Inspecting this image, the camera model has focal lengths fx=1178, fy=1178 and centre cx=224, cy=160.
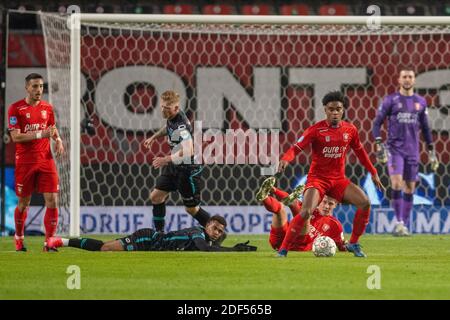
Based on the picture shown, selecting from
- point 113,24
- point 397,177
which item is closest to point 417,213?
point 397,177

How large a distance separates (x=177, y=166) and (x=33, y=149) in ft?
4.71

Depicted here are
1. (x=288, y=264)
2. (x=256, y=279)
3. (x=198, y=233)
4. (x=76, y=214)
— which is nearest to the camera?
(x=256, y=279)

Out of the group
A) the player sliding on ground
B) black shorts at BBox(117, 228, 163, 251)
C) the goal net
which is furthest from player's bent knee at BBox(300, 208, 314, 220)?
the goal net

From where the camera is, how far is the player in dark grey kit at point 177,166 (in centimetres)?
1094

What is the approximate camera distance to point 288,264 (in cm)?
897

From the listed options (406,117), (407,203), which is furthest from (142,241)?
(406,117)

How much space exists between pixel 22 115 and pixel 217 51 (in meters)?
4.68

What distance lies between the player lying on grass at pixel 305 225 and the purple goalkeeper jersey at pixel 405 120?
112 inches

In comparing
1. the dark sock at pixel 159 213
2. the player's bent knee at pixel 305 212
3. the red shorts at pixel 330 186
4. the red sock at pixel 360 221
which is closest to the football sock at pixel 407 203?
the dark sock at pixel 159 213

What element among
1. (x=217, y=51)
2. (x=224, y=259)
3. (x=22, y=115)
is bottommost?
Result: (x=224, y=259)

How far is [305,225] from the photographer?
10.3 m

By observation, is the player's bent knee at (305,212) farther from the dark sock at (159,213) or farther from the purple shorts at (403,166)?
the purple shorts at (403,166)

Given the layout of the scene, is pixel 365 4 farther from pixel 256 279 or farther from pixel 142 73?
pixel 256 279

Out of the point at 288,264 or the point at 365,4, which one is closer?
the point at 288,264
